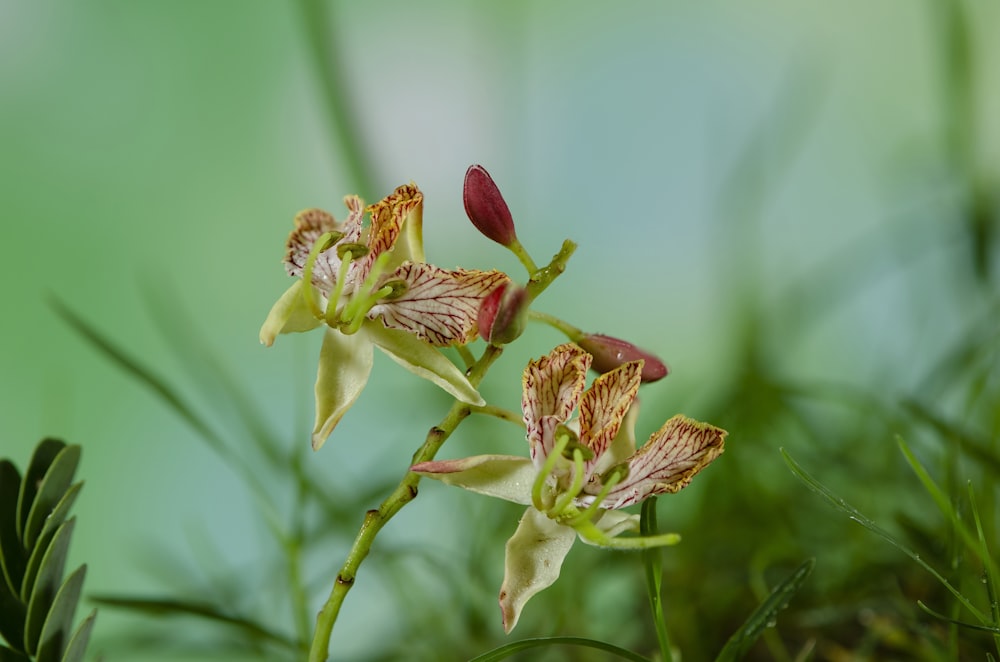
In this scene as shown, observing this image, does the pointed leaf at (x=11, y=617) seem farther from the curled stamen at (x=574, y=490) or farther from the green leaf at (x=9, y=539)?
the curled stamen at (x=574, y=490)

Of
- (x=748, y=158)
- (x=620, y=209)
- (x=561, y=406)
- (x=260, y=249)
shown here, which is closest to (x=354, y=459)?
(x=260, y=249)

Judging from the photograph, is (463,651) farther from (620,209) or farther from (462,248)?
(620,209)

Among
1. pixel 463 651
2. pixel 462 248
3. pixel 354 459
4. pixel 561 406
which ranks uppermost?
pixel 561 406

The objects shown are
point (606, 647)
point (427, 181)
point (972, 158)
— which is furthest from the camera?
point (427, 181)

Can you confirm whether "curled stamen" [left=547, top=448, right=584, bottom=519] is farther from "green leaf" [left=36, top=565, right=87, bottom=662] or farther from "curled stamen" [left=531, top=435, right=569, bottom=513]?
"green leaf" [left=36, top=565, right=87, bottom=662]

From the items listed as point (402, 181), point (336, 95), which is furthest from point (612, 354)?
point (402, 181)

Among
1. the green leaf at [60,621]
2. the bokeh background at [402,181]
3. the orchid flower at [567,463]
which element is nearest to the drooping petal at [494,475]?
the orchid flower at [567,463]

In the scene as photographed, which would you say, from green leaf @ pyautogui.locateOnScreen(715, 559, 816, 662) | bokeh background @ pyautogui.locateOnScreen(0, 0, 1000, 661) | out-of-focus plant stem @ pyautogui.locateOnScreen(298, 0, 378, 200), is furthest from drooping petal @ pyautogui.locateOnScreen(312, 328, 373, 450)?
bokeh background @ pyautogui.locateOnScreen(0, 0, 1000, 661)
